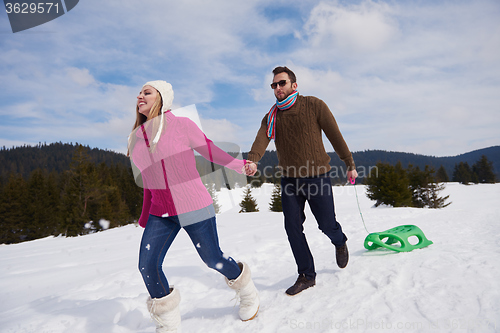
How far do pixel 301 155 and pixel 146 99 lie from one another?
5.61 feet

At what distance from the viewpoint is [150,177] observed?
235cm

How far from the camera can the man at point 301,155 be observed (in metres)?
3.05

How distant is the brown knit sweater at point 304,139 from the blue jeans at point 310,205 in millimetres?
107

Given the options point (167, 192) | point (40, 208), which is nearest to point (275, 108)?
point (167, 192)

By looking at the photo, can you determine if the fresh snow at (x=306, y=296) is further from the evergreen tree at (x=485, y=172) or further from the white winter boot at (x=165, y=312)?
the evergreen tree at (x=485, y=172)

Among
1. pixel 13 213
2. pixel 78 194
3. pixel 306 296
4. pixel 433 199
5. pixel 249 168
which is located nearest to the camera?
pixel 249 168

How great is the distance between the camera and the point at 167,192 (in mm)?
2299

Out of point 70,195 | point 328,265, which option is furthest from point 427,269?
point 70,195

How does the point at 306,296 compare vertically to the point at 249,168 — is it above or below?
below

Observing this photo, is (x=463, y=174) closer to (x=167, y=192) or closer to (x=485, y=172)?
(x=485, y=172)

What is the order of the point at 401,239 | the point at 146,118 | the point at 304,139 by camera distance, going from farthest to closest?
the point at 401,239
the point at 304,139
the point at 146,118

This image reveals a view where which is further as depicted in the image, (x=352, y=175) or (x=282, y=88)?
(x=352, y=175)

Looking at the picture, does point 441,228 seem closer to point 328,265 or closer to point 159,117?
point 328,265

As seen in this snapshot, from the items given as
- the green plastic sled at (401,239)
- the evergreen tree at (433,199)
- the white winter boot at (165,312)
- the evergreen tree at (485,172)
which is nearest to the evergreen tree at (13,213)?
the white winter boot at (165,312)
